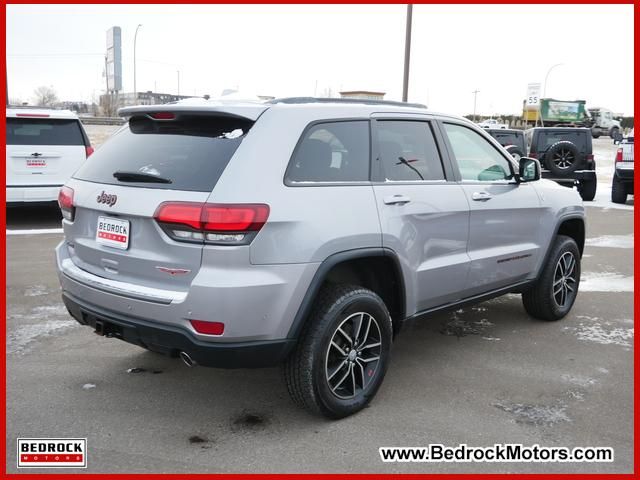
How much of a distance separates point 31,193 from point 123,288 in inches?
280

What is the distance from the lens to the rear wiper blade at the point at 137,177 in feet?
10.8

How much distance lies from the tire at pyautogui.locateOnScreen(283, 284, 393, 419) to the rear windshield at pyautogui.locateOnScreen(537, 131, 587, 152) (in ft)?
41.7

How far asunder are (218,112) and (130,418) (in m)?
1.81

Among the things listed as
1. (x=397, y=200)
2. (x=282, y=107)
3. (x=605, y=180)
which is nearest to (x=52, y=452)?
(x=282, y=107)

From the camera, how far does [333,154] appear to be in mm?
3598

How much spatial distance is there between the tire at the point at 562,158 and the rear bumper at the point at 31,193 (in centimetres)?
1041

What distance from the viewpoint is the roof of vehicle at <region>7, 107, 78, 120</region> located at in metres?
9.40

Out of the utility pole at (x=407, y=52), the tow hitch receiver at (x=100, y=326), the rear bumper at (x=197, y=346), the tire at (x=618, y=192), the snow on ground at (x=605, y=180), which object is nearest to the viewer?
the rear bumper at (x=197, y=346)

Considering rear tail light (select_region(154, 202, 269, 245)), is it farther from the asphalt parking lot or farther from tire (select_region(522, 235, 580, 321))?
tire (select_region(522, 235, 580, 321))

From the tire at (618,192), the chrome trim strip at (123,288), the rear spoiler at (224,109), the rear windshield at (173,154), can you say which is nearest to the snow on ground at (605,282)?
the rear spoiler at (224,109)

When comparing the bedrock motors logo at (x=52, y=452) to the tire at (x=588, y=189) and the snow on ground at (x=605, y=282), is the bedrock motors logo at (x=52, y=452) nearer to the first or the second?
the snow on ground at (x=605, y=282)

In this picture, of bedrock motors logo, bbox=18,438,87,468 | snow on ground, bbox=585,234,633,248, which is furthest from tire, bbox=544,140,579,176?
bedrock motors logo, bbox=18,438,87,468

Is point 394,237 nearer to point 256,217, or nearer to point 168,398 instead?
point 256,217

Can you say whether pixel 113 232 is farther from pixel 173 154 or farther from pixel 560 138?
pixel 560 138
